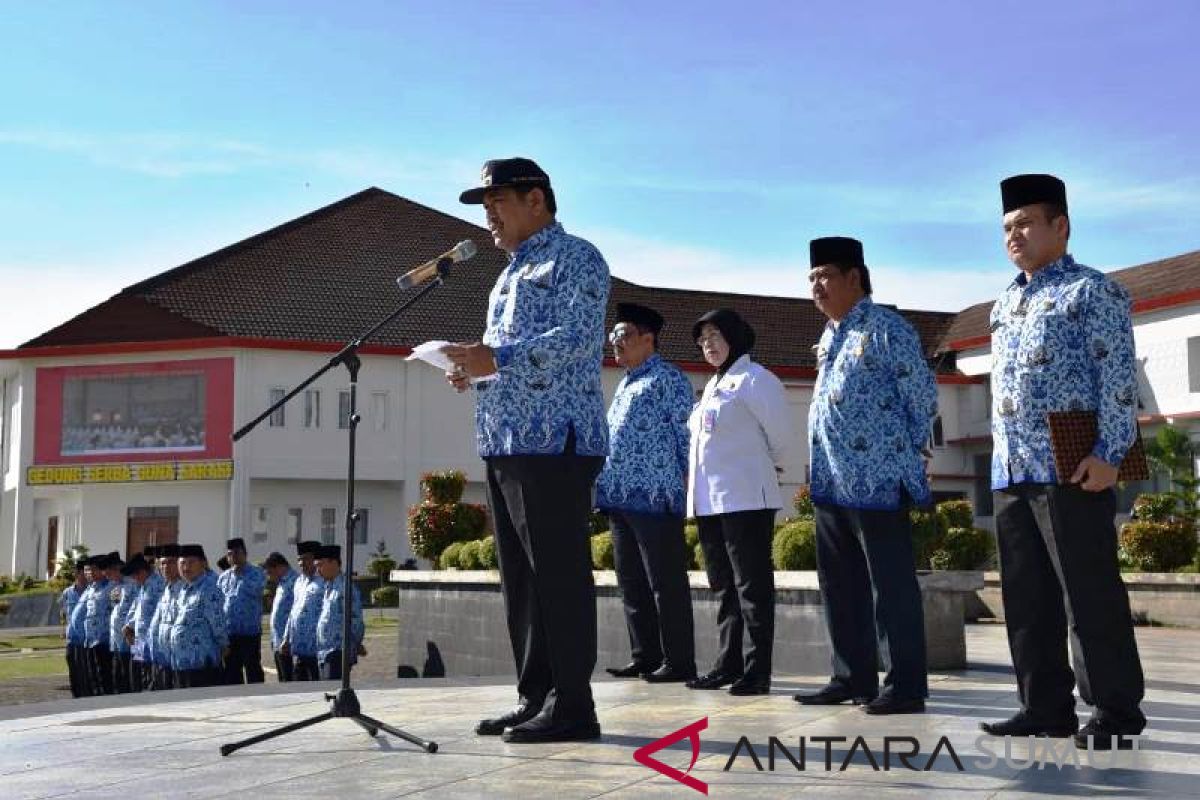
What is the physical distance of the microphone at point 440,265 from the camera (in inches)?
230

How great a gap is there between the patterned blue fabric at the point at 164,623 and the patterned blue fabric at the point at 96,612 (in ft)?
13.1

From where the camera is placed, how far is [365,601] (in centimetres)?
3744

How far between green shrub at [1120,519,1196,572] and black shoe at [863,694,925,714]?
1312cm

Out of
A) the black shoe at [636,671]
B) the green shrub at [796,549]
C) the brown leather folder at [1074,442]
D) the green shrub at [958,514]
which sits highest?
the green shrub at [958,514]

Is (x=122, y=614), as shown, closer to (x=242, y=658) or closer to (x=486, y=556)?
(x=242, y=658)

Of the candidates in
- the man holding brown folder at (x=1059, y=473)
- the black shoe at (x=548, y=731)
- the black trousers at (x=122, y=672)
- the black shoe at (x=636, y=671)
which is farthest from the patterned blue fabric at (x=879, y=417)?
the black trousers at (x=122, y=672)

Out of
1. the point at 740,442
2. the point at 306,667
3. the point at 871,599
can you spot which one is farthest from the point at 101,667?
the point at 871,599

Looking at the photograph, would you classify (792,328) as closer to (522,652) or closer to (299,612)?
(299,612)

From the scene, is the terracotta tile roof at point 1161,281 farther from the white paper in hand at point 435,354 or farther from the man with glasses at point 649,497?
the white paper in hand at point 435,354

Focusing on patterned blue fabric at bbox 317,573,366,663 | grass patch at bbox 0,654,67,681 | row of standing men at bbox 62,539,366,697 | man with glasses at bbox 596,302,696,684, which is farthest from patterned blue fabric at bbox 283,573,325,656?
grass patch at bbox 0,654,67,681

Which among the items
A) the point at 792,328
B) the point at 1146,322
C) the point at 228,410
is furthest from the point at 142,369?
the point at 1146,322

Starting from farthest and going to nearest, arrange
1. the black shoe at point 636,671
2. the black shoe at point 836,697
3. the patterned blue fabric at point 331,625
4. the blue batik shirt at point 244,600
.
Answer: the blue batik shirt at point 244,600 → the patterned blue fabric at point 331,625 → the black shoe at point 636,671 → the black shoe at point 836,697

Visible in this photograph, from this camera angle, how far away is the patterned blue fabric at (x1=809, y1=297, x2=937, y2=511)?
6453 mm

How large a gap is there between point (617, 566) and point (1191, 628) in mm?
10209
